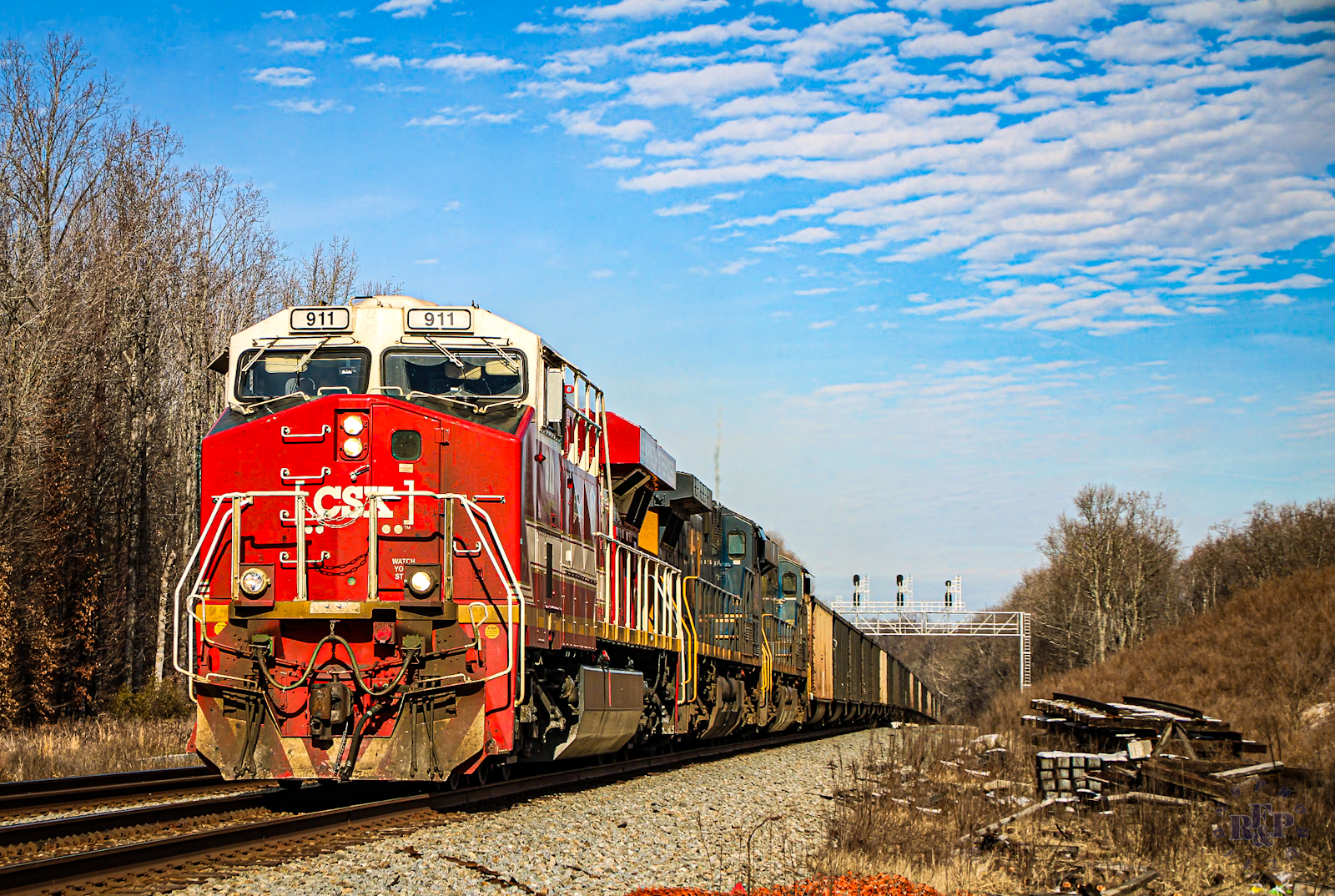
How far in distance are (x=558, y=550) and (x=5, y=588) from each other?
→ 14.6 metres

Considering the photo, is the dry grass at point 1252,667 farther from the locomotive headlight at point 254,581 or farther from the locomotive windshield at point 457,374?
the locomotive headlight at point 254,581

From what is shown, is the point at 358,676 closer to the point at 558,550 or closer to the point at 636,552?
the point at 558,550

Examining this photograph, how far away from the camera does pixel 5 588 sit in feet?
66.4

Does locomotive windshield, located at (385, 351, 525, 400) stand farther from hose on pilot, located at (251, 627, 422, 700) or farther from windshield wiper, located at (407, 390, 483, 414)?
hose on pilot, located at (251, 627, 422, 700)

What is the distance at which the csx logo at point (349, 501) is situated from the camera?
9.01 m

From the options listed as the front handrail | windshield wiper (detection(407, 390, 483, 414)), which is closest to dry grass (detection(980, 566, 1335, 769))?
the front handrail

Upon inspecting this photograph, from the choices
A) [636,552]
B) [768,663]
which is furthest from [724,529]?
[636,552]

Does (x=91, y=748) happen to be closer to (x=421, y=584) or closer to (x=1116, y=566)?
(x=421, y=584)

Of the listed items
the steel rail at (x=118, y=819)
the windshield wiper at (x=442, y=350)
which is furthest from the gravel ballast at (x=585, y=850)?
the windshield wiper at (x=442, y=350)

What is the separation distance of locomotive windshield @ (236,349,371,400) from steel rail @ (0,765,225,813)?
3.51 meters

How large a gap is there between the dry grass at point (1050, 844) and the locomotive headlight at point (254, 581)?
4.57 meters

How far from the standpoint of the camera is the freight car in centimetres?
865

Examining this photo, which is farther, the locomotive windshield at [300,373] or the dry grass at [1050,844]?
the locomotive windshield at [300,373]

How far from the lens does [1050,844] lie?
8883 millimetres
